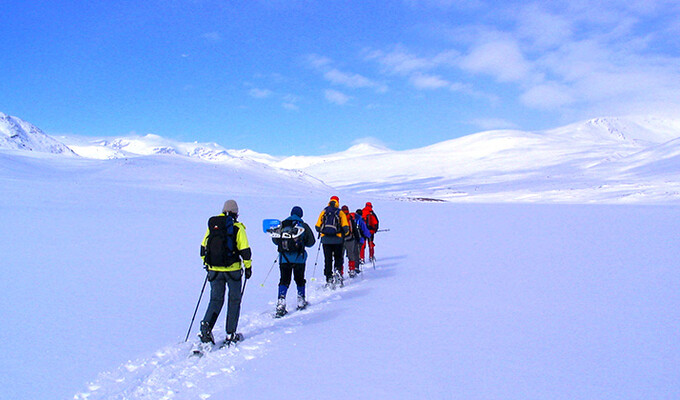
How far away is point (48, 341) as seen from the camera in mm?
5242

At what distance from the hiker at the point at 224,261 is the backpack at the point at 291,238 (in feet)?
4.05

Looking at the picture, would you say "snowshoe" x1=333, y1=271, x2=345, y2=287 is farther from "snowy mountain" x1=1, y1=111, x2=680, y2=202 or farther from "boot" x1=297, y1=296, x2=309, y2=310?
"snowy mountain" x1=1, y1=111, x2=680, y2=202

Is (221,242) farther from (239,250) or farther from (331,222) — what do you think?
(331,222)

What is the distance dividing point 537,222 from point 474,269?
11.4 m

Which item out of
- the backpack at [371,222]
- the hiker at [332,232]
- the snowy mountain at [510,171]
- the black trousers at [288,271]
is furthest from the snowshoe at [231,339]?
the snowy mountain at [510,171]

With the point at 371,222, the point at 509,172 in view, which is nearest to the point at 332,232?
the point at 371,222

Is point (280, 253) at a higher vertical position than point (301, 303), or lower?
higher

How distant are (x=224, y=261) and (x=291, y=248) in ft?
5.04

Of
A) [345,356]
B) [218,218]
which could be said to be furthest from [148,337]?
[345,356]

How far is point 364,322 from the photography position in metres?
5.86

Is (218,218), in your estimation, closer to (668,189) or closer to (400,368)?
(400,368)

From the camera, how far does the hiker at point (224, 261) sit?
17.1ft

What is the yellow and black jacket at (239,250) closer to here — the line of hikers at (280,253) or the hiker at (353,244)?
the line of hikers at (280,253)

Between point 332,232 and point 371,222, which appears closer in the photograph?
point 332,232
